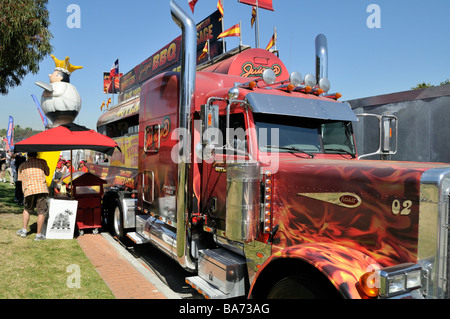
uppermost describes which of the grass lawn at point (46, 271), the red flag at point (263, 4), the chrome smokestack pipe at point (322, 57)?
the red flag at point (263, 4)

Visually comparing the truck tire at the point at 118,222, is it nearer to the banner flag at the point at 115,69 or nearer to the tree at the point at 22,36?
the tree at the point at 22,36

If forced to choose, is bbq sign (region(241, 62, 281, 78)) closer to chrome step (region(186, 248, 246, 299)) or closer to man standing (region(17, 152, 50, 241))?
chrome step (region(186, 248, 246, 299))

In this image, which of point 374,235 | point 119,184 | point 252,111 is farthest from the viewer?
point 119,184

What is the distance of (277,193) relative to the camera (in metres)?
3.52

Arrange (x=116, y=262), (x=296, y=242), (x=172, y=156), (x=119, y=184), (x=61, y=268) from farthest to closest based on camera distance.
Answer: (x=119, y=184) → (x=116, y=262) → (x=61, y=268) → (x=172, y=156) → (x=296, y=242)

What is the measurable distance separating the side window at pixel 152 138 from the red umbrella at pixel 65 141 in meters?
1.74

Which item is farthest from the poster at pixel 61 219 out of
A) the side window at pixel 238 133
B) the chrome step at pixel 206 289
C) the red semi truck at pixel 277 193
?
the side window at pixel 238 133

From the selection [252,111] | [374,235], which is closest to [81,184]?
[252,111]

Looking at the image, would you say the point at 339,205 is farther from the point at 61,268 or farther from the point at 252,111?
the point at 61,268

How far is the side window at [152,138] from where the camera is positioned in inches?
225

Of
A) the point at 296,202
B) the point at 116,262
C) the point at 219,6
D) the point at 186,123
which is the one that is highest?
the point at 219,6

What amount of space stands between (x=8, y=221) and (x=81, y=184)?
6.95ft

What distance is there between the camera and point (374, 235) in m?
2.68

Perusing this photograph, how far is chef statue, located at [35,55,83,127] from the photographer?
7887mm
